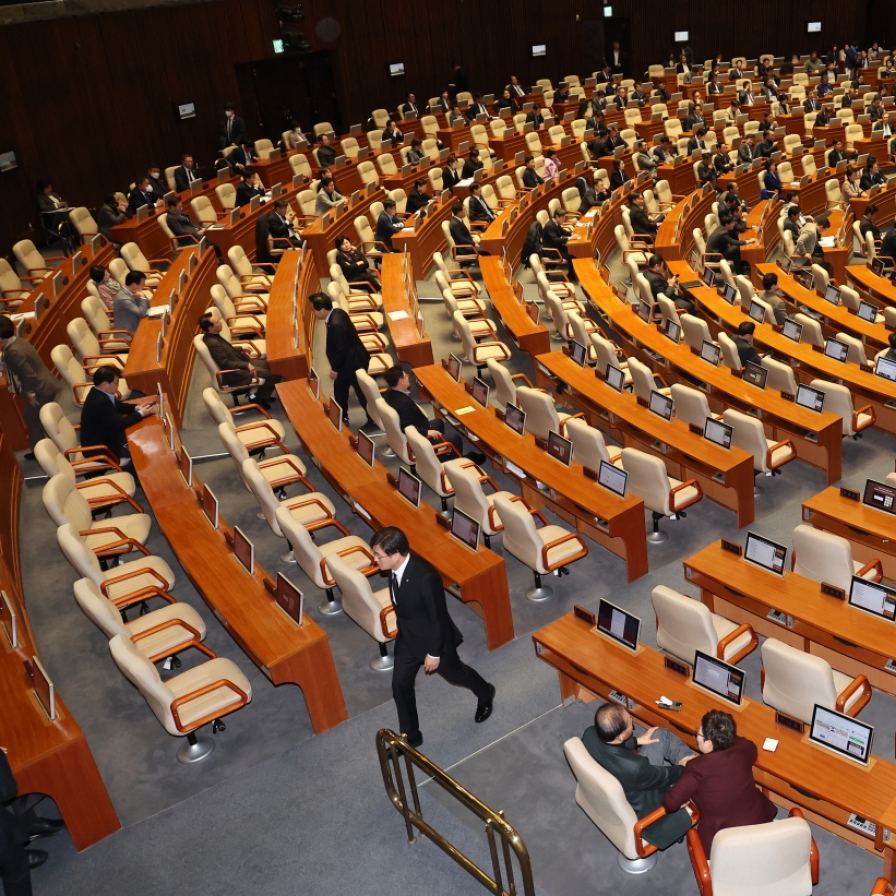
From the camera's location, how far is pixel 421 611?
489 cm

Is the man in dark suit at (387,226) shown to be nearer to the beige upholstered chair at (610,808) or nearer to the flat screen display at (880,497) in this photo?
the flat screen display at (880,497)

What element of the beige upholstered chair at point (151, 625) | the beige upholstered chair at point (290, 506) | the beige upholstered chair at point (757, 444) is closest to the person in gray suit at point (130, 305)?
the beige upholstered chair at point (290, 506)

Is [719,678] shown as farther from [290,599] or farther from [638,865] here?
[290,599]

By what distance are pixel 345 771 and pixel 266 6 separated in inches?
676

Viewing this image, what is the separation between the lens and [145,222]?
13.0 m

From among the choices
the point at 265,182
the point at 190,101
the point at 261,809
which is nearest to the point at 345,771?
the point at 261,809

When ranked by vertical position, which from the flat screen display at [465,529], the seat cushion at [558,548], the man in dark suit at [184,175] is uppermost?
the man in dark suit at [184,175]

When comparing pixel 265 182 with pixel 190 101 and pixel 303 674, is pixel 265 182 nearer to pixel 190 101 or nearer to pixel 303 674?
pixel 190 101

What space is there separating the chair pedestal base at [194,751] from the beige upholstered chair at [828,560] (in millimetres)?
3681

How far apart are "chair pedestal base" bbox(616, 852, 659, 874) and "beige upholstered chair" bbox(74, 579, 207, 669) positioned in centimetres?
254

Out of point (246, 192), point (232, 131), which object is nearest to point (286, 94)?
point (232, 131)

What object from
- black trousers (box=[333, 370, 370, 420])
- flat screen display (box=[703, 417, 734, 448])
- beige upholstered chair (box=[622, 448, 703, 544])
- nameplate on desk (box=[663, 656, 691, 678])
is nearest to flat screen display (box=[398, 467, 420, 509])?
beige upholstered chair (box=[622, 448, 703, 544])

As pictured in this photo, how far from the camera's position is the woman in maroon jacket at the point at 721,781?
4.05m

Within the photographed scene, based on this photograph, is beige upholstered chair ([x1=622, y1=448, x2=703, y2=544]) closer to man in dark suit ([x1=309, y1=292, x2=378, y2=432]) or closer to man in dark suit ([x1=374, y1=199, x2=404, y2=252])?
man in dark suit ([x1=309, y1=292, x2=378, y2=432])
